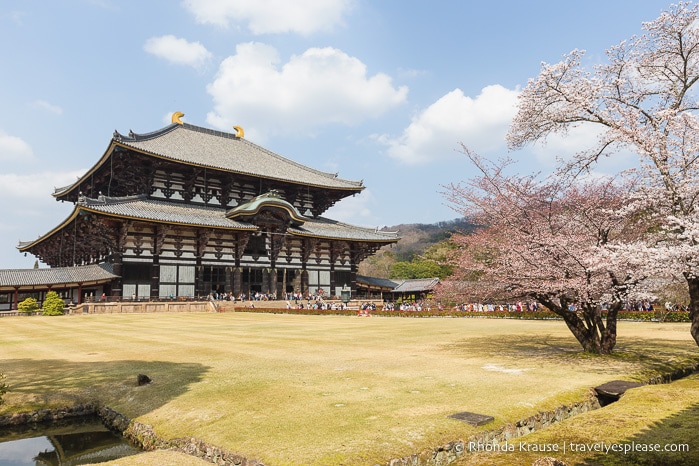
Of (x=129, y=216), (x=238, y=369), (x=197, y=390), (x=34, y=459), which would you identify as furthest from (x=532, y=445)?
(x=129, y=216)

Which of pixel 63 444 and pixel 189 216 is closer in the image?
pixel 63 444

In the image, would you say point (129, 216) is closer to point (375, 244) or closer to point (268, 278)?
point (268, 278)

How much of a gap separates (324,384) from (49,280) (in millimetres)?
35089

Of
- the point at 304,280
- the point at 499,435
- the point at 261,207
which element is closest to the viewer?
the point at 499,435

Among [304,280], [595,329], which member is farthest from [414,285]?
[595,329]

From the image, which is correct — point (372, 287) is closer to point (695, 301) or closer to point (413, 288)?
point (413, 288)

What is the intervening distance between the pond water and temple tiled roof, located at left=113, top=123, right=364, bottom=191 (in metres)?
32.8

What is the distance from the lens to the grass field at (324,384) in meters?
6.18

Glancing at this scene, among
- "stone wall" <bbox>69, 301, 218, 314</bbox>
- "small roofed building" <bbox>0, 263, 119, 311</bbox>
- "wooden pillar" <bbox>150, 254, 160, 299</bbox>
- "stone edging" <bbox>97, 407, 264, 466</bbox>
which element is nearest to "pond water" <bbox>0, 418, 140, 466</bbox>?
"stone edging" <bbox>97, 407, 264, 466</bbox>

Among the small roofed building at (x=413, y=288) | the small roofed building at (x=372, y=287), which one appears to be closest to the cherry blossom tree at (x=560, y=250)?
the small roofed building at (x=372, y=287)

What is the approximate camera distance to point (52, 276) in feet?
118

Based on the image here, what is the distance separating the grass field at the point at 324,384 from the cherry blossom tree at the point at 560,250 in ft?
5.29

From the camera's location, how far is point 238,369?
35.4 ft

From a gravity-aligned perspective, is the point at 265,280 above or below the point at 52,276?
below
